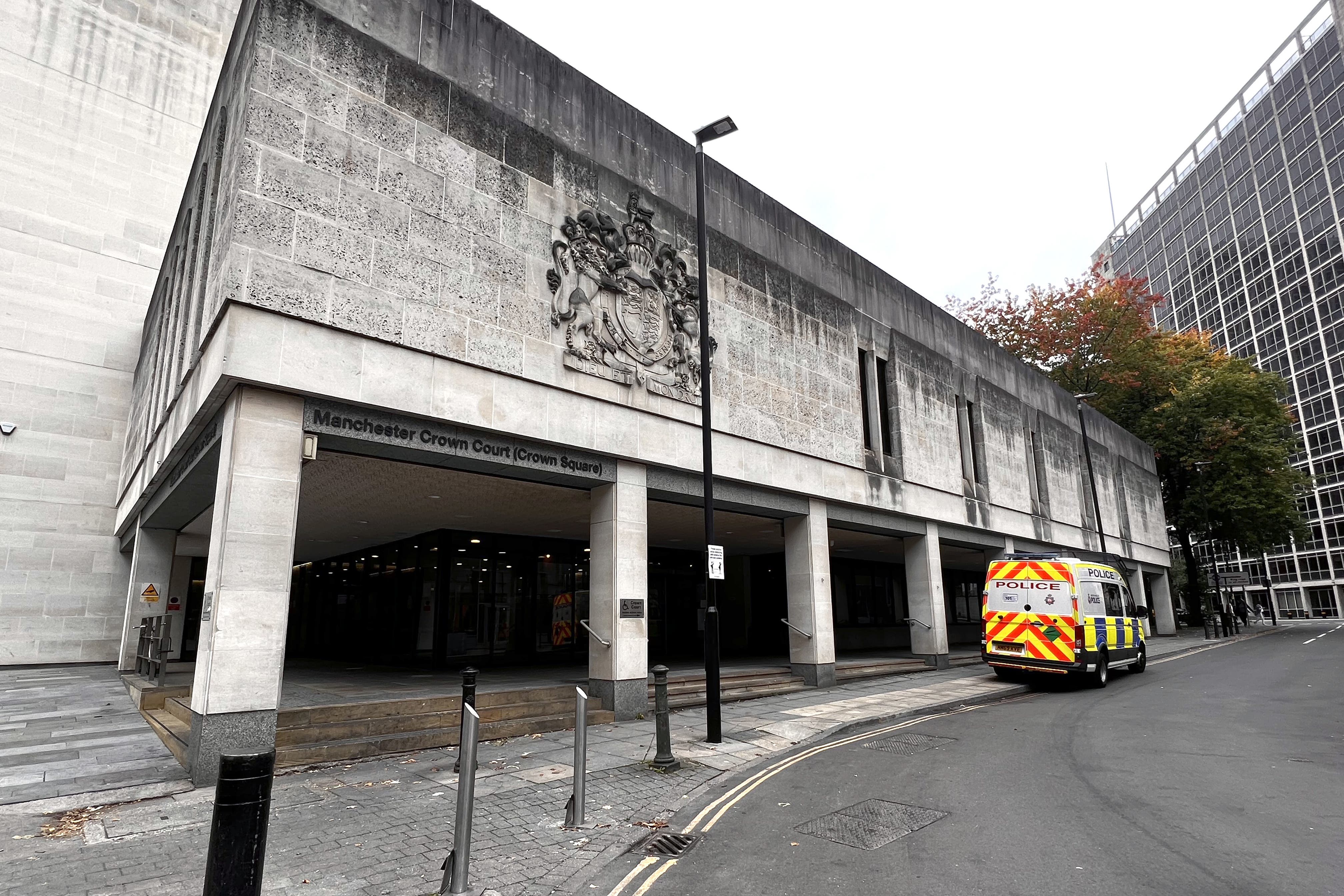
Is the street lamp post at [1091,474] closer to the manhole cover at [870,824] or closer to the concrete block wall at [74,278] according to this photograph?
the manhole cover at [870,824]

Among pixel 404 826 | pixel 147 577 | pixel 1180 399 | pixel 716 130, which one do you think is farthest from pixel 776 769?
pixel 1180 399

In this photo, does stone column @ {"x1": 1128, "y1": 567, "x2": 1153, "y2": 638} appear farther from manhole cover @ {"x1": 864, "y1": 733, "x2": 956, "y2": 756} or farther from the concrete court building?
manhole cover @ {"x1": 864, "y1": 733, "x2": 956, "y2": 756}

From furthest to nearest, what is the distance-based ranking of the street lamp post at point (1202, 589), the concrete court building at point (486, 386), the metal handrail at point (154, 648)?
the street lamp post at point (1202, 589), the metal handrail at point (154, 648), the concrete court building at point (486, 386)

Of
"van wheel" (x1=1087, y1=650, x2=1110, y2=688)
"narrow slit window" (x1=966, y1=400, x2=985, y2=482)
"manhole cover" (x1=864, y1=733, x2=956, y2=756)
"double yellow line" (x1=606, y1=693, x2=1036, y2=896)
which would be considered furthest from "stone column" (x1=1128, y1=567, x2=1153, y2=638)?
"manhole cover" (x1=864, y1=733, x2=956, y2=756)

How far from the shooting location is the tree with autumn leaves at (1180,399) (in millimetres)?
40438

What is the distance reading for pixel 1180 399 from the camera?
41.7 meters

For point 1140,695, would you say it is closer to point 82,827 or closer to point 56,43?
point 82,827

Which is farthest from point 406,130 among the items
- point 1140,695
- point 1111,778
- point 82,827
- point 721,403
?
point 1140,695

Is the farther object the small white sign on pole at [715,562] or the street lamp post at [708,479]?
the small white sign on pole at [715,562]

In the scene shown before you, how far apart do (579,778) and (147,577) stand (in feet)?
57.0

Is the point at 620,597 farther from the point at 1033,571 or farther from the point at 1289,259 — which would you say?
the point at 1289,259

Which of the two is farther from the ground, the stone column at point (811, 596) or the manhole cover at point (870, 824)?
the stone column at point (811, 596)

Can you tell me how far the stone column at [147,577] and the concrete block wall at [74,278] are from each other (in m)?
4.81

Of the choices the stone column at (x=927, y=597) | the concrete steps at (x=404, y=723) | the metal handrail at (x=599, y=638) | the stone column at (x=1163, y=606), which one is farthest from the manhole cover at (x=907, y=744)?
the stone column at (x=1163, y=606)
